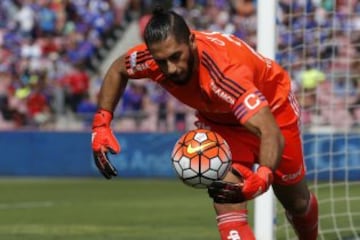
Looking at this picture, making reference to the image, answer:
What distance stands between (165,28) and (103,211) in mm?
8254

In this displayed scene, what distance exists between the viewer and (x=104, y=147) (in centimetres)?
679

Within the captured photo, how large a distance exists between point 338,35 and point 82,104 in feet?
33.3

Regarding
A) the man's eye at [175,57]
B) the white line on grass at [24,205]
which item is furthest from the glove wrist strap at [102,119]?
the white line on grass at [24,205]

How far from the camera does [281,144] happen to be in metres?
5.88

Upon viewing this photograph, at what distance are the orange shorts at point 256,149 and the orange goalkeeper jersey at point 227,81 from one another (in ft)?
0.21

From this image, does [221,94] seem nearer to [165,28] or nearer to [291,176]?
[165,28]

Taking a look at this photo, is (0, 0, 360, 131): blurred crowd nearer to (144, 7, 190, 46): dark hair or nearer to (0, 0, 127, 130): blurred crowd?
(0, 0, 127, 130): blurred crowd

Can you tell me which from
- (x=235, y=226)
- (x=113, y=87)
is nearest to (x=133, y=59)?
(x=113, y=87)

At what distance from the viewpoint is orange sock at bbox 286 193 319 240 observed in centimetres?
771

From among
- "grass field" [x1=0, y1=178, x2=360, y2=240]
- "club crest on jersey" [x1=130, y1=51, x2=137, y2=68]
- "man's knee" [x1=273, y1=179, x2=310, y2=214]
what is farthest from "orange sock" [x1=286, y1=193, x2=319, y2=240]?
"grass field" [x1=0, y1=178, x2=360, y2=240]

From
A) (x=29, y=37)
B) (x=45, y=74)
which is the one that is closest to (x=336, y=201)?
(x=45, y=74)

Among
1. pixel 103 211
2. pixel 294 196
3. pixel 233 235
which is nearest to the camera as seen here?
pixel 233 235

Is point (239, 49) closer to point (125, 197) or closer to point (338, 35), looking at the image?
point (338, 35)

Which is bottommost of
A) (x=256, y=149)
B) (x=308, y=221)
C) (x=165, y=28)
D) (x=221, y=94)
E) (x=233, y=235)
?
(x=308, y=221)
